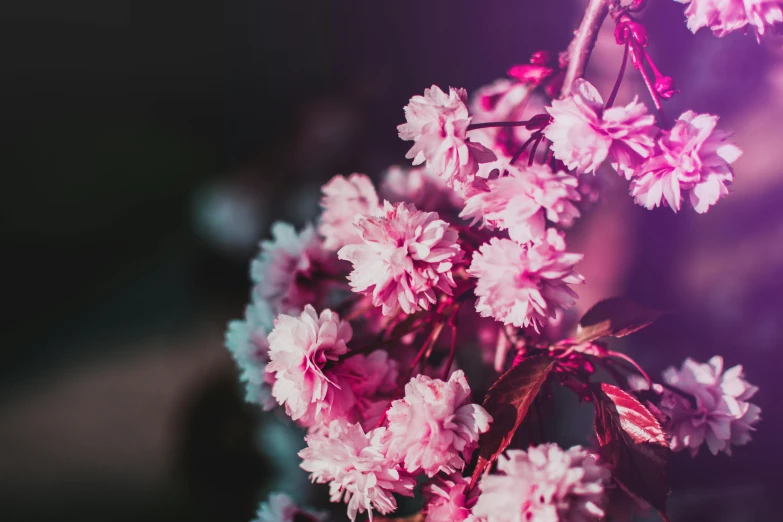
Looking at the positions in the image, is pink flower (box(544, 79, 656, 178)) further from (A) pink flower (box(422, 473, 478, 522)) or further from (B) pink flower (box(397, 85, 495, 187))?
(A) pink flower (box(422, 473, 478, 522))

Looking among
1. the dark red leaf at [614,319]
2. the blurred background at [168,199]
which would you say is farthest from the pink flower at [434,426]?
the blurred background at [168,199]

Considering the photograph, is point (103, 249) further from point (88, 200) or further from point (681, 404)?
point (681, 404)

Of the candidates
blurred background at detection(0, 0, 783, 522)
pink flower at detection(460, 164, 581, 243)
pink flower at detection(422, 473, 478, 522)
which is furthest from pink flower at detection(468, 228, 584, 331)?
blurred background at detection(0, 0, 783, 522)

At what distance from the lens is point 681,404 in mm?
418

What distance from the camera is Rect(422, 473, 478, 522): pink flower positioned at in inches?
14.0

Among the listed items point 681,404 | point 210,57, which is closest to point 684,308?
point 681,404

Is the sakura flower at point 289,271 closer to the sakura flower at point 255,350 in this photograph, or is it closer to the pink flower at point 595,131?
the sakura flower at point 255,350

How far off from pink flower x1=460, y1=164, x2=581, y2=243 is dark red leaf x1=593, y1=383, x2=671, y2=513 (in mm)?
138

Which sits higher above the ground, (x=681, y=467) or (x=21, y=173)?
(x=21, y=173)

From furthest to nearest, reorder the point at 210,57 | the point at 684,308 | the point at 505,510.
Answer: the point at 210,57 < the point at 684,308 < the point at 505,510

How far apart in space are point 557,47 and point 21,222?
914 millimetres

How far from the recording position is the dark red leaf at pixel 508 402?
35 cm

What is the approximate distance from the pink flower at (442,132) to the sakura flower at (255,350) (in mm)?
229

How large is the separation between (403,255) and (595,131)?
13 cm
